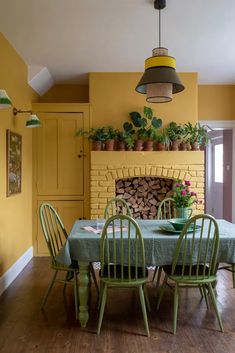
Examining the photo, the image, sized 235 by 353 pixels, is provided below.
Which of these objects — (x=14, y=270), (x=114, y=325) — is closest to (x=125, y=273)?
(x=114, y=325)

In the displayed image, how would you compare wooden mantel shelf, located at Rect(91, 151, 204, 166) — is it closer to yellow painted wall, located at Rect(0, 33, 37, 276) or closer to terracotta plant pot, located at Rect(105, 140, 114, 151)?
terracotta plant pot, located at Rect(105, 140, 114, 151)

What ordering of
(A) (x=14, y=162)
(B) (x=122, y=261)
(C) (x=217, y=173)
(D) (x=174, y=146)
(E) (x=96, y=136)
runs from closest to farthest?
1. (B) (x=122, y=261)
2. (A) (x=14, y=162)
3. (E) (x=96, y=136)
4. (D) (x=174, y=146)
5. (C) (x=217, y=173)

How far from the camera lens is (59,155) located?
198 inches

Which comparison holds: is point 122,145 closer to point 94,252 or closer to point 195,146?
point 195,146

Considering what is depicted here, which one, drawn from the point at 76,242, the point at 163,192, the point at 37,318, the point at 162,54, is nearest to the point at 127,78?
the point at 163,192

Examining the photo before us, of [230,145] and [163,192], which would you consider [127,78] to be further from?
[230,145]

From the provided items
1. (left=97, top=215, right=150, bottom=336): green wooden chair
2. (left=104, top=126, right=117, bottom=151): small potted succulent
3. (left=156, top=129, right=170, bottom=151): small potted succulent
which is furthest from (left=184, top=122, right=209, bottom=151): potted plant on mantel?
(left=97, top=215, right=150, bottom=336): green wooden chair

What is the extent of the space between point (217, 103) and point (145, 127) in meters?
1.44

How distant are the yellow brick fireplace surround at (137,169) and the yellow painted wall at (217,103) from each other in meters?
0.96

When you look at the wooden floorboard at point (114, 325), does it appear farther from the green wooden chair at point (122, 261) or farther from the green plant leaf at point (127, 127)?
the green plant leaf at point (127, 127)

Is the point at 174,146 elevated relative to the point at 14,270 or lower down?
elevated

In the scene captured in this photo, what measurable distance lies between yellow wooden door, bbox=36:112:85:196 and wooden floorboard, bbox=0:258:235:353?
176 centimetres

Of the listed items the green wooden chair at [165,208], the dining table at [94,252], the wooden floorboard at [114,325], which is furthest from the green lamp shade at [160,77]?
the wooden floorboard at [114,325]

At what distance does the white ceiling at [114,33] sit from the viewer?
10.0 ft
